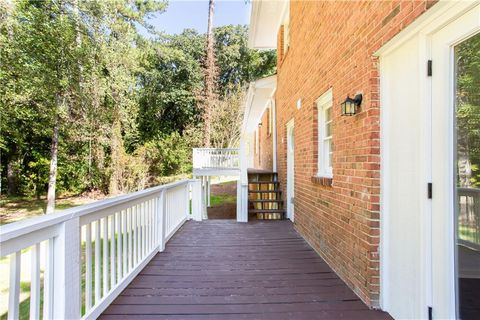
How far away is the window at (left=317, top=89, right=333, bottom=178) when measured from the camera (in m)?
4.16

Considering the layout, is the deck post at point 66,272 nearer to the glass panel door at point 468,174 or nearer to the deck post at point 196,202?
the glass panel door at point 468,174

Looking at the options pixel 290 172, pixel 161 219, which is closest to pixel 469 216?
pixel 161 219

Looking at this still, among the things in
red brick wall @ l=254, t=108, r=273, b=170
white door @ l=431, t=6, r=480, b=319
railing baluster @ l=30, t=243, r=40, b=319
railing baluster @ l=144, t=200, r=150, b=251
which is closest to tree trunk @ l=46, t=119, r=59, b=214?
red brick wall @ l=254, t=108, r=273, b=170

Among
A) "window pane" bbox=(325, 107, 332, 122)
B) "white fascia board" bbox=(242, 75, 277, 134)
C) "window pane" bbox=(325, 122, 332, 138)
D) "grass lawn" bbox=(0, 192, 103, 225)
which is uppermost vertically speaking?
"white fascia board" bbox=(242, 75, 277, 134)

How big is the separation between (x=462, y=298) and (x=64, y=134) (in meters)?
14.9

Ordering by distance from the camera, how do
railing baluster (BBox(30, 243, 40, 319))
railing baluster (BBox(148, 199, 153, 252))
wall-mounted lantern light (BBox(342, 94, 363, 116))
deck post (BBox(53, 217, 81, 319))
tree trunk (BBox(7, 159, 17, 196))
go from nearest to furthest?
railing baluster (BBox(30, 243, 40, 319)), deck post (BBox(53, 217, 81, 319)), wall-mounted lantern light (BBox(342, 94, 363, 116)), railing baluster (BBox(148, 199, 153, 252)), tree trunk (BBox(7, 159, 17, 196))

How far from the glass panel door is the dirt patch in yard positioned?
9245 millimetres

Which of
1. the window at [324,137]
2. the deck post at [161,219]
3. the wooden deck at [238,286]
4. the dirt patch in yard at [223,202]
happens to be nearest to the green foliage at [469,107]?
the wooden deck at [238,286]

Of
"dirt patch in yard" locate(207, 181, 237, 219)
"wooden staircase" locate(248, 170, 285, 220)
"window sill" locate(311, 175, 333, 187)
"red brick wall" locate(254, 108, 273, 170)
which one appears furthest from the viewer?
"dirt patch in yard" locate(207, 181, 237, 219)

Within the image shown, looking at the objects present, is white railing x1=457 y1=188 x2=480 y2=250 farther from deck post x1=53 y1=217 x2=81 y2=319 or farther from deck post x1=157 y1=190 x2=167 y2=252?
deck post x1=157 y1=190 x2=167 y2=252

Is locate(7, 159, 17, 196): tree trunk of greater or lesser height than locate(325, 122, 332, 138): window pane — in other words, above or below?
below

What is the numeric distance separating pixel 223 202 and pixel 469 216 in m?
12.1

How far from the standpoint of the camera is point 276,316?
8.21 ft

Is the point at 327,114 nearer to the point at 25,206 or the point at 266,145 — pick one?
the point at 266,145
